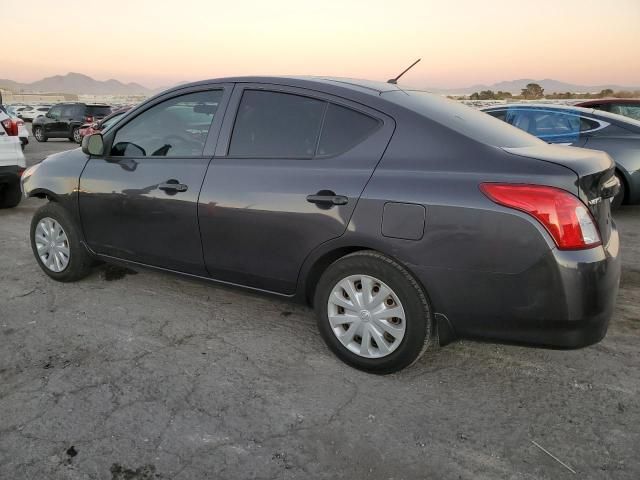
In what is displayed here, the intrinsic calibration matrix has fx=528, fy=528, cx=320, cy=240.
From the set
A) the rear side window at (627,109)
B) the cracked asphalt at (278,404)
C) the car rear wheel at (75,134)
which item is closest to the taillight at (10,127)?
the cracked asphalt at (278,404)

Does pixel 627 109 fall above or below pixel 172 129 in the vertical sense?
below

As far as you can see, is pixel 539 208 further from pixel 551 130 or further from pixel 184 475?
pixel 551 130

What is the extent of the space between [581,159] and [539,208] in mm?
467

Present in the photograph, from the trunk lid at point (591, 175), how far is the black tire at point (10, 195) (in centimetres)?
718

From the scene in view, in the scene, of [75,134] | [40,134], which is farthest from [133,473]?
[40,134]

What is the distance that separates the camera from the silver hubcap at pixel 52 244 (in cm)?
434

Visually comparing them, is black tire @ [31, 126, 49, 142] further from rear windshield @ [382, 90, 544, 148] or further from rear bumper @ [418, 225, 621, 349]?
rear bumper @ [418, 225, 621, 349]

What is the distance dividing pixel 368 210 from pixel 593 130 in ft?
18.1

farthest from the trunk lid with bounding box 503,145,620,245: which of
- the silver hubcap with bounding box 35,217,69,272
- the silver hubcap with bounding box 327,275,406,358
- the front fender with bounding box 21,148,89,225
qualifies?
the silver hubcap with bounding box 35,217,69,272

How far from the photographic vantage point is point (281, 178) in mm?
3090

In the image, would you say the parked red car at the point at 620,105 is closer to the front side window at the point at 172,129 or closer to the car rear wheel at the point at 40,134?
the front side window at the point at 172,129

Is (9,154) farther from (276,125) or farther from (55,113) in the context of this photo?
(55,113)

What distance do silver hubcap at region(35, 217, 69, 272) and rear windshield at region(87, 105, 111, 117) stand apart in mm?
18269

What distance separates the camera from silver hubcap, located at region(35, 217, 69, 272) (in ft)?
14.3
